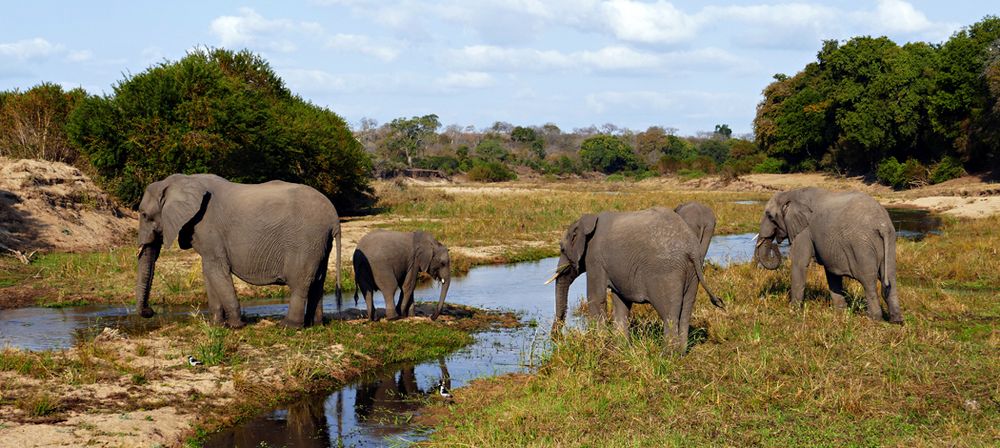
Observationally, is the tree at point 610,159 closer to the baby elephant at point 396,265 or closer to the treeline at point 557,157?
the treeline at point 557,157

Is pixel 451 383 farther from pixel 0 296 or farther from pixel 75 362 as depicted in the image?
pixel 0 296

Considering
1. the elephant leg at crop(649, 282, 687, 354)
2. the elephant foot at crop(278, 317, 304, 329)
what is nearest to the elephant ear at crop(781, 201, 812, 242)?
the elephant leg at crop(649, 282, 687, 354)

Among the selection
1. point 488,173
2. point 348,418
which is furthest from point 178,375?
point 488,173

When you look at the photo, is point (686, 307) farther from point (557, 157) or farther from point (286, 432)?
point (557, 157)

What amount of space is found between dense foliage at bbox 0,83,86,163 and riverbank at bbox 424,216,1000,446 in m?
24.6

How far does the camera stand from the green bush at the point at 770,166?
69.0 m

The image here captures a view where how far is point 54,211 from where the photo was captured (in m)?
23.5

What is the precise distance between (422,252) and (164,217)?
432 centimetres

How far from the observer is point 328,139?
1473 inches

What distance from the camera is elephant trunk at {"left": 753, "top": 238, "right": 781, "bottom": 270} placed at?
14.8 meters

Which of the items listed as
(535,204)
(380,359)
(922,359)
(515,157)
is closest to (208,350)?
(380,359)

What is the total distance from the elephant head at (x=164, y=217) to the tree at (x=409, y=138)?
76.7 m

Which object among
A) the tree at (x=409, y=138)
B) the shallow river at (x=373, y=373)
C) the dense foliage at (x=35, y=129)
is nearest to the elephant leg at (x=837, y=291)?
the shallow river at (x=373, y=373)

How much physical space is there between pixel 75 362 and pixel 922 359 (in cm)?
938
